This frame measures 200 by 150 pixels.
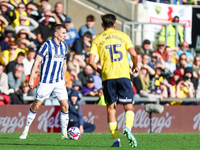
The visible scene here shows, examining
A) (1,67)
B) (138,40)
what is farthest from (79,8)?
(1,67)

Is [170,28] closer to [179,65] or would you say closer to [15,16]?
[179,65]

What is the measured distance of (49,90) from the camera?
877cm

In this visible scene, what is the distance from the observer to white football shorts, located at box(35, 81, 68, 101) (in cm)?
873

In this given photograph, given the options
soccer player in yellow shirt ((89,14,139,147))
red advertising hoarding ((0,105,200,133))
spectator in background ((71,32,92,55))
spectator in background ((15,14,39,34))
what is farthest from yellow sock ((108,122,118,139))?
spectator in background ((15,14,39,34))

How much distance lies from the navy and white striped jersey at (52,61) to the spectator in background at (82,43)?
192 inches

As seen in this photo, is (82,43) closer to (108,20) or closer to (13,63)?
(13,63)

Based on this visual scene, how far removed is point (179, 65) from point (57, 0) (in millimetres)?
4827

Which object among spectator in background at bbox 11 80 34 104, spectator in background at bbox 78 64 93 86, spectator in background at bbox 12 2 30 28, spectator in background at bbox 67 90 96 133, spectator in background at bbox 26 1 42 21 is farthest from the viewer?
spectator in background at bbox 26 1 42 21

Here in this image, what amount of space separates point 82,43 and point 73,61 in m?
0.97

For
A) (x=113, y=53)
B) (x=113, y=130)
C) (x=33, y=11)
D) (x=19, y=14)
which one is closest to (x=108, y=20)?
(x=113, y=53)

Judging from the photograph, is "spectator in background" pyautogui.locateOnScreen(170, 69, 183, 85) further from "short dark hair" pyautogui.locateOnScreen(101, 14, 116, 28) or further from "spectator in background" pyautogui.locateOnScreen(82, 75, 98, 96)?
"short dark hair" pyautogui.locateOnScreen(101, 14, 116, 28)

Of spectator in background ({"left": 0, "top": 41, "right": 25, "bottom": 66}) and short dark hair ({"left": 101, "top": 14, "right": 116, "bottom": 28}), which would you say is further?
spectator in background ({"left": 0, "top": 41, "right": 25, "bottom": 66})

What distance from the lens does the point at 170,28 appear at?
50.5 ft

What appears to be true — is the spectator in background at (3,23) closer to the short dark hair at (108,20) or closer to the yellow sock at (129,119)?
the short dark hair at (108,20)
